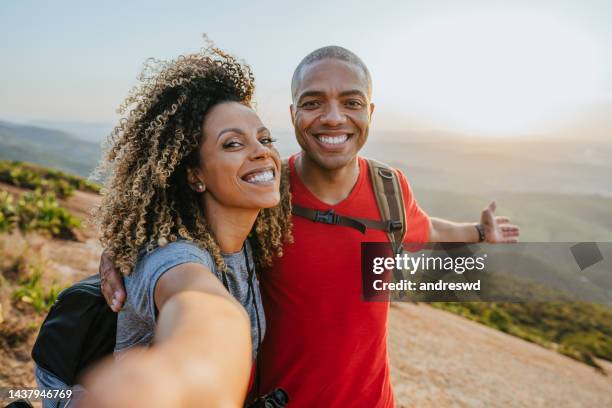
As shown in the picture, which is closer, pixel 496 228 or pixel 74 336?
pixel 74 336

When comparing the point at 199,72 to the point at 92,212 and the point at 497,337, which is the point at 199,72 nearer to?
the point at 92,212

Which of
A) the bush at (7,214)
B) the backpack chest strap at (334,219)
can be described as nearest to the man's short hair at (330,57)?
the backpack chest strap at (334,219)

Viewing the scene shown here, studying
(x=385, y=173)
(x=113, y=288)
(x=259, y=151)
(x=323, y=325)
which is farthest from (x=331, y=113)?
(x=113, y=288)

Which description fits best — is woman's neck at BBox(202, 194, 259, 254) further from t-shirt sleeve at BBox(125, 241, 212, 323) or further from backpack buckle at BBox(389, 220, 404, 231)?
backpack buckle at BBox(389, 220, 404, 231)

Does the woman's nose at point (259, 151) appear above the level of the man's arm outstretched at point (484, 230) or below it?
above

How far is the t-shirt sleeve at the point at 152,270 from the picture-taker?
170 centimetres

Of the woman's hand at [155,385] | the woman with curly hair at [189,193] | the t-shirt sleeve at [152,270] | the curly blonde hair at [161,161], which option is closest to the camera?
the woman's hand at [155,385]

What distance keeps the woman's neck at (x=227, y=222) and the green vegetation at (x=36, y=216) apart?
24.1ft

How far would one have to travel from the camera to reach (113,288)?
6.48 feet

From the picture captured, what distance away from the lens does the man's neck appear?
292cm

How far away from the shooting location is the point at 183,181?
236cm

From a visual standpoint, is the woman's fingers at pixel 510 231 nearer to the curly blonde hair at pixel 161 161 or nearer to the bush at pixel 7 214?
the curly blonde hair at pixel 161 161

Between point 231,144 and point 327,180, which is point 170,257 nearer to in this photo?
point 231,144

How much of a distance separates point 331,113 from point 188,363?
84.6 inches
